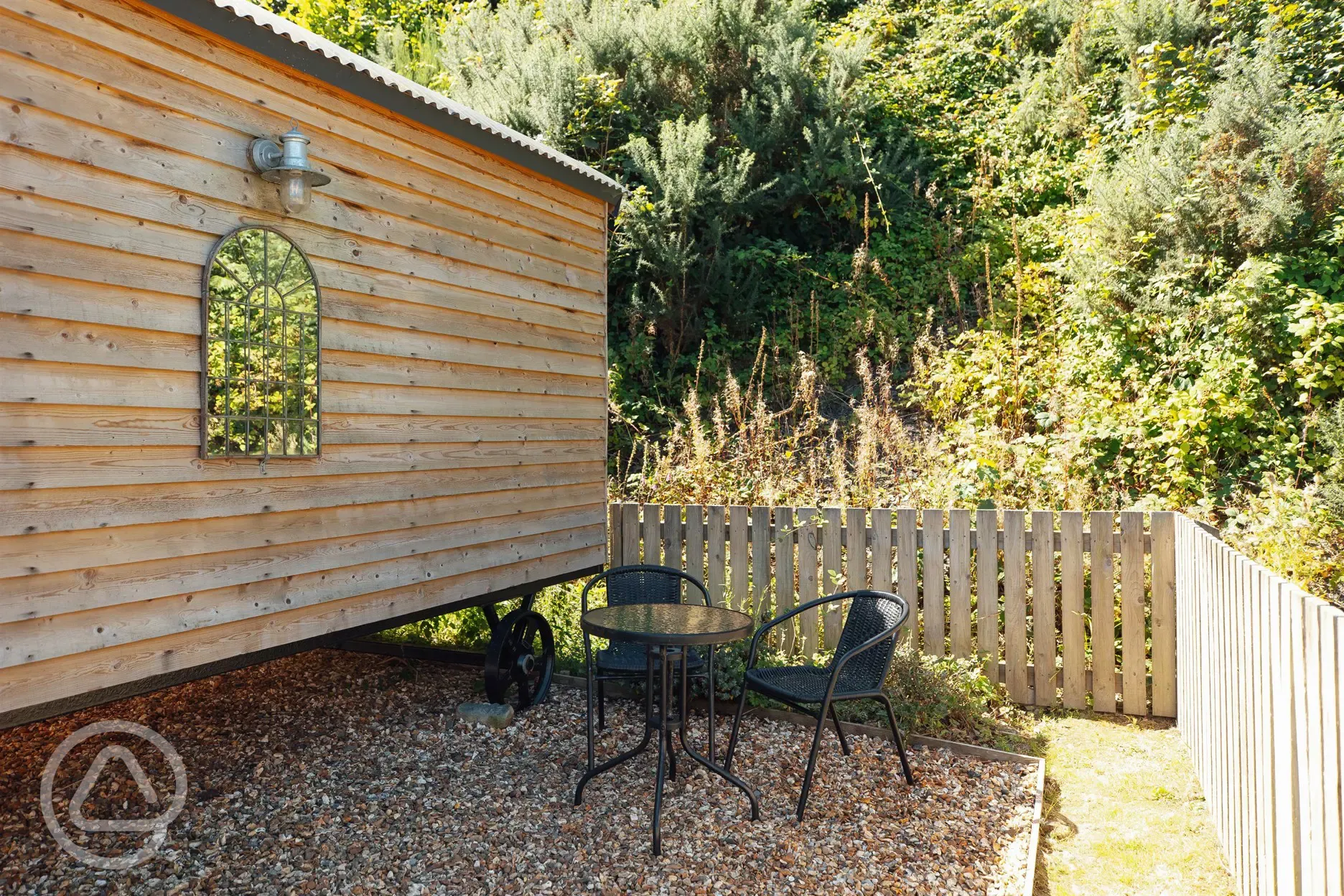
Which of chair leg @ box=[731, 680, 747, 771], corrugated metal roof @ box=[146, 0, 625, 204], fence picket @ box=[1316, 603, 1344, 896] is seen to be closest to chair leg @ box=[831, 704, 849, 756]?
chair leg @ box=[731, 680, 747, 771]

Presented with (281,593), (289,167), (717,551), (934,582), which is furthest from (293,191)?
(934,582)

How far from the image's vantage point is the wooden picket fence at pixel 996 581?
15.7ft

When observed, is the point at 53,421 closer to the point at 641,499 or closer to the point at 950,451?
the point at 641,499

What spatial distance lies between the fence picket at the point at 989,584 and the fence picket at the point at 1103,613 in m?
0.51

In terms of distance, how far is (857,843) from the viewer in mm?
3344

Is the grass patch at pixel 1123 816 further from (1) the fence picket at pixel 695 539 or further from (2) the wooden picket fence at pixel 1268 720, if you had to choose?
(1) the fence picket at pixel 695 539

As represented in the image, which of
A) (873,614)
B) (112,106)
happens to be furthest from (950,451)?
(112,106)

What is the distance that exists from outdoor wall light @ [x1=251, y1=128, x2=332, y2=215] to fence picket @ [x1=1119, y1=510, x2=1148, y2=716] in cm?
442

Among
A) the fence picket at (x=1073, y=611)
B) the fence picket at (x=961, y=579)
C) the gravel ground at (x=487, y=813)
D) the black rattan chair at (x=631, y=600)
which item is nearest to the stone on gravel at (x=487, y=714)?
the gravel ground at (x=487, y=813)

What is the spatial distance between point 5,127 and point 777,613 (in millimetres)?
4404

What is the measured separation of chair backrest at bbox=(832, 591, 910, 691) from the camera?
379cm

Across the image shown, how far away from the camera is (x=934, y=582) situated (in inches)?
A: 201

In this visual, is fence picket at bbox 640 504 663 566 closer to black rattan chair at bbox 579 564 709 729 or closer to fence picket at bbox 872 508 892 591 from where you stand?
black rattan chair at bbox 579 564 709 729

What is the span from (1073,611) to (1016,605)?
303 millimetres
